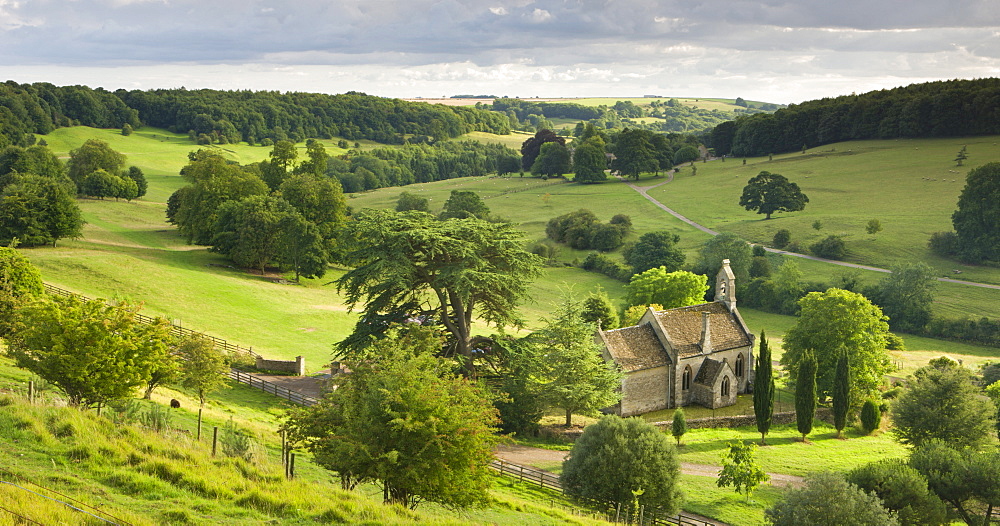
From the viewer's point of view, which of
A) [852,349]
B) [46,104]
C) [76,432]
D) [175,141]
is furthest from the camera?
[175,141]

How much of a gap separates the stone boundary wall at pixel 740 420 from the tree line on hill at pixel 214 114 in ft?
363

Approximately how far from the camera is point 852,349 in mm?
52062

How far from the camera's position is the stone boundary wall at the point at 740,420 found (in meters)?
46.0

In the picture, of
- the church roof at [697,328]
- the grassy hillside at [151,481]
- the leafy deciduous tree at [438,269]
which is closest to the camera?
the grassy hillside at [151,481]

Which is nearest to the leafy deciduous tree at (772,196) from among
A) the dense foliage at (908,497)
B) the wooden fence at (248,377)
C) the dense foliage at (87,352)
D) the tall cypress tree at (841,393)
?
the tall cypress tree at (841,393)

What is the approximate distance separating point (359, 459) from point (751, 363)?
126 ft

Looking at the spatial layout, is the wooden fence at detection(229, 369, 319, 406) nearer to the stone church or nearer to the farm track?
the stone church

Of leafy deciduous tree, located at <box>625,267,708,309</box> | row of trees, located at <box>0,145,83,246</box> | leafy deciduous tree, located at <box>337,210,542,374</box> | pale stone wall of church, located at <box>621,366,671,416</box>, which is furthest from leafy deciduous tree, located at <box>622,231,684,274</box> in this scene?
row of trees, located at <box>0,145,83,246</box>

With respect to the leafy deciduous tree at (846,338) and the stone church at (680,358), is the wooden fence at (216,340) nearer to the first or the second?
the stone church at (680,358)

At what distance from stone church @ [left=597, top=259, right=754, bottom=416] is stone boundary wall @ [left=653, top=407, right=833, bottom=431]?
7.35 feet

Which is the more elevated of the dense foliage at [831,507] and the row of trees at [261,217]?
the row of trees at [261,217]

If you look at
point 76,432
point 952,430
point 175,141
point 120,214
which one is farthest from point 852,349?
point 175,141

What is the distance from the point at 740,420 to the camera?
47.6 metres

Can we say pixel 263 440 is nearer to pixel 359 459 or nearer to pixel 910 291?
Answer: pixel 359 459
